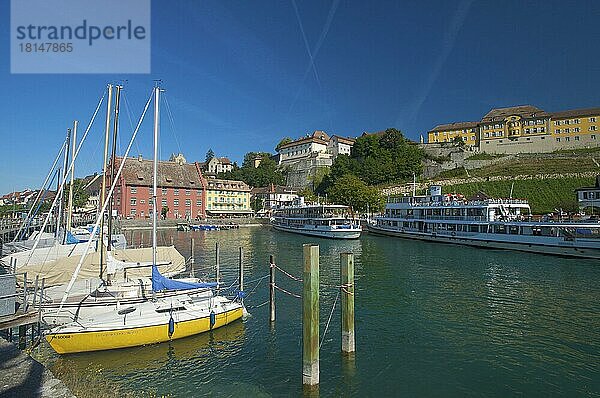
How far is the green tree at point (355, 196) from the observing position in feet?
319

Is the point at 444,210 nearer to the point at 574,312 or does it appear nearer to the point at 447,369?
the point at 574,312

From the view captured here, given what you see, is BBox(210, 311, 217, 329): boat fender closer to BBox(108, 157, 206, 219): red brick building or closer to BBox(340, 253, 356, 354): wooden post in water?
BBox(340, 253, 356, 354): wooden post in water

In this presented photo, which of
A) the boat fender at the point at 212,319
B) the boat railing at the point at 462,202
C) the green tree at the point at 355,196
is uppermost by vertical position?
the green tree at the point at 355,196

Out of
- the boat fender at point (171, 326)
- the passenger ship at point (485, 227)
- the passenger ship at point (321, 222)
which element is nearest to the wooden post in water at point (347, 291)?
the boat fender at point (171, 326)

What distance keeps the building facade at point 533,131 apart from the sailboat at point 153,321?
118m

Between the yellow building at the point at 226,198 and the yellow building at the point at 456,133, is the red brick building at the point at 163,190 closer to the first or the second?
the yellow building at the point at 226,198

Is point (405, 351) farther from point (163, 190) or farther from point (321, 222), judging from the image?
point (163, 190)

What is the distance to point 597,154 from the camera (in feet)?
328

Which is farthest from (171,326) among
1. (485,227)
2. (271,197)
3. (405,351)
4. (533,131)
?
(533,131)

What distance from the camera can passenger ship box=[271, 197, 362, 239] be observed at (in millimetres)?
66625

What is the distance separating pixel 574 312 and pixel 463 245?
35.2 metres

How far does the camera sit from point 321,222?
240ft

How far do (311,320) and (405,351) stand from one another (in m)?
6.00

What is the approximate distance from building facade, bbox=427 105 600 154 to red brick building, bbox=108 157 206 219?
270 feet
